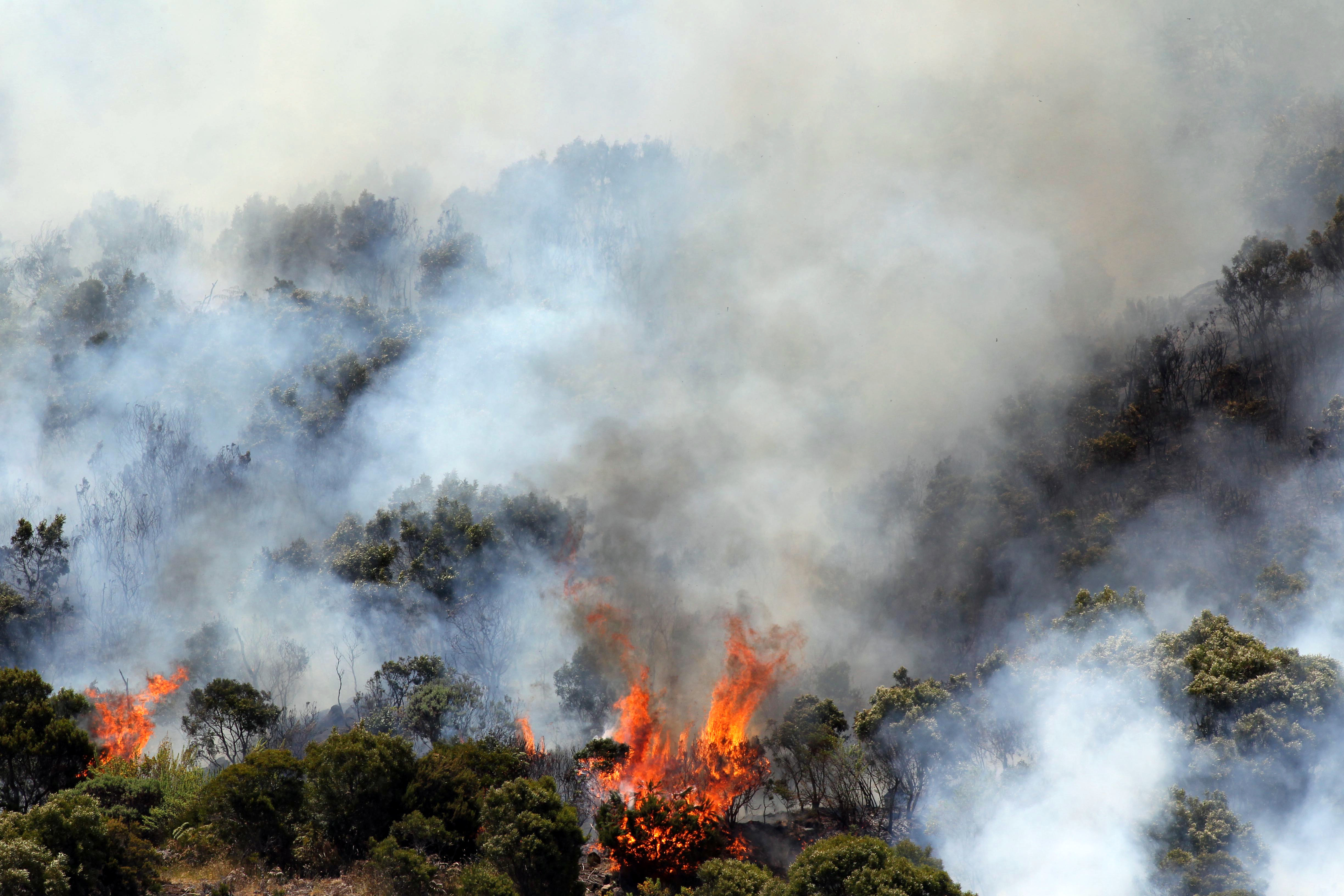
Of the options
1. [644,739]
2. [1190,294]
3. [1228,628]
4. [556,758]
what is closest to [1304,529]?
[1228,628]

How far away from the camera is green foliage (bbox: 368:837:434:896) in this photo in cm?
3084

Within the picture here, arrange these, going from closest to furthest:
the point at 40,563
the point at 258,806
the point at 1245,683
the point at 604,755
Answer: the point at 258,806, the point at 1245,683, the point at 604,755, the point at 40,563

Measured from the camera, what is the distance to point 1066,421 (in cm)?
6362

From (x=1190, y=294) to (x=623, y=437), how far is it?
34.9 metres

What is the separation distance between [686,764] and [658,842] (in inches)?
567

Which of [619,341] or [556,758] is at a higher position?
[619,341]

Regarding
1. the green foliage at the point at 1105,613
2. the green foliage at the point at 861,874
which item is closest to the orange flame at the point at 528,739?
the green foliage at the point at 1105,613

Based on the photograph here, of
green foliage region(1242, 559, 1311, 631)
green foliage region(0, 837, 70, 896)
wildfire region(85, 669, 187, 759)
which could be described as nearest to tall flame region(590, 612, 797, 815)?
green foliage region(0, 837, 70, 896)

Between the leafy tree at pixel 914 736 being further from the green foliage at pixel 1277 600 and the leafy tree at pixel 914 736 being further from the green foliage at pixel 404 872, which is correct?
the green foliage at pixel 404 872

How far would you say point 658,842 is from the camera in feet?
117

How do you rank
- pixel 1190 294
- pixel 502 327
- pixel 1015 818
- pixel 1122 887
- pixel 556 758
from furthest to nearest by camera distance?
pixel 502 327 < pixel 1190 294 < pixel 556 758 < pixel 1015 818 < pixel 1122 887

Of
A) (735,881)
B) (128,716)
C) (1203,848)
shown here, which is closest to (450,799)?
(735,881)

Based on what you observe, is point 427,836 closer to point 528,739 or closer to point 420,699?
point 420,699

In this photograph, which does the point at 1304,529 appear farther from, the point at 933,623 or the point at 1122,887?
the point at 1122,887
